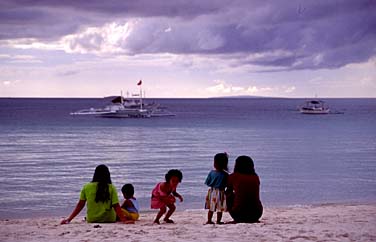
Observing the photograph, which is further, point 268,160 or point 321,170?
point 268,160

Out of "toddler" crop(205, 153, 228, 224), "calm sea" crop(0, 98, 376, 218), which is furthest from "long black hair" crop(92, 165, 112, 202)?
"calm sea" crop(0, 98, 376, 218)

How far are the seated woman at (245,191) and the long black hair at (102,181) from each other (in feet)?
7.21

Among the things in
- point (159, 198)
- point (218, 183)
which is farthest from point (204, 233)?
point (159, 198)

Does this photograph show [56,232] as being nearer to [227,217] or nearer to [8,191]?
[227,217]

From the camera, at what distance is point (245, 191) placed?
1080 cm

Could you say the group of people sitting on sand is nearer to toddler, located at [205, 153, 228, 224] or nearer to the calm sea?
toddler, located at [205, 153, 228, 224]

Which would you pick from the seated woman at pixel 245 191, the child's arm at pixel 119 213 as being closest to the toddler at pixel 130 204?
the child's arm at pixel 119 213

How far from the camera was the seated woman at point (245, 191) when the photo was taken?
10797 millimetres

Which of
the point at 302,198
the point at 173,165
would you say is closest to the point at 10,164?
the point at 173,165

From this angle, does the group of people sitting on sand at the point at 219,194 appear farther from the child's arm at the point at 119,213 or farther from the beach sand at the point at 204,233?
the beach sand at the point at 204,233

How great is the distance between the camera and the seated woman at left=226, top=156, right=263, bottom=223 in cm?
1080

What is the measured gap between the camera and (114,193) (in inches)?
432

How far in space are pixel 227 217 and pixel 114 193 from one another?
4.45m

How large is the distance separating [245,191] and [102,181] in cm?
255
